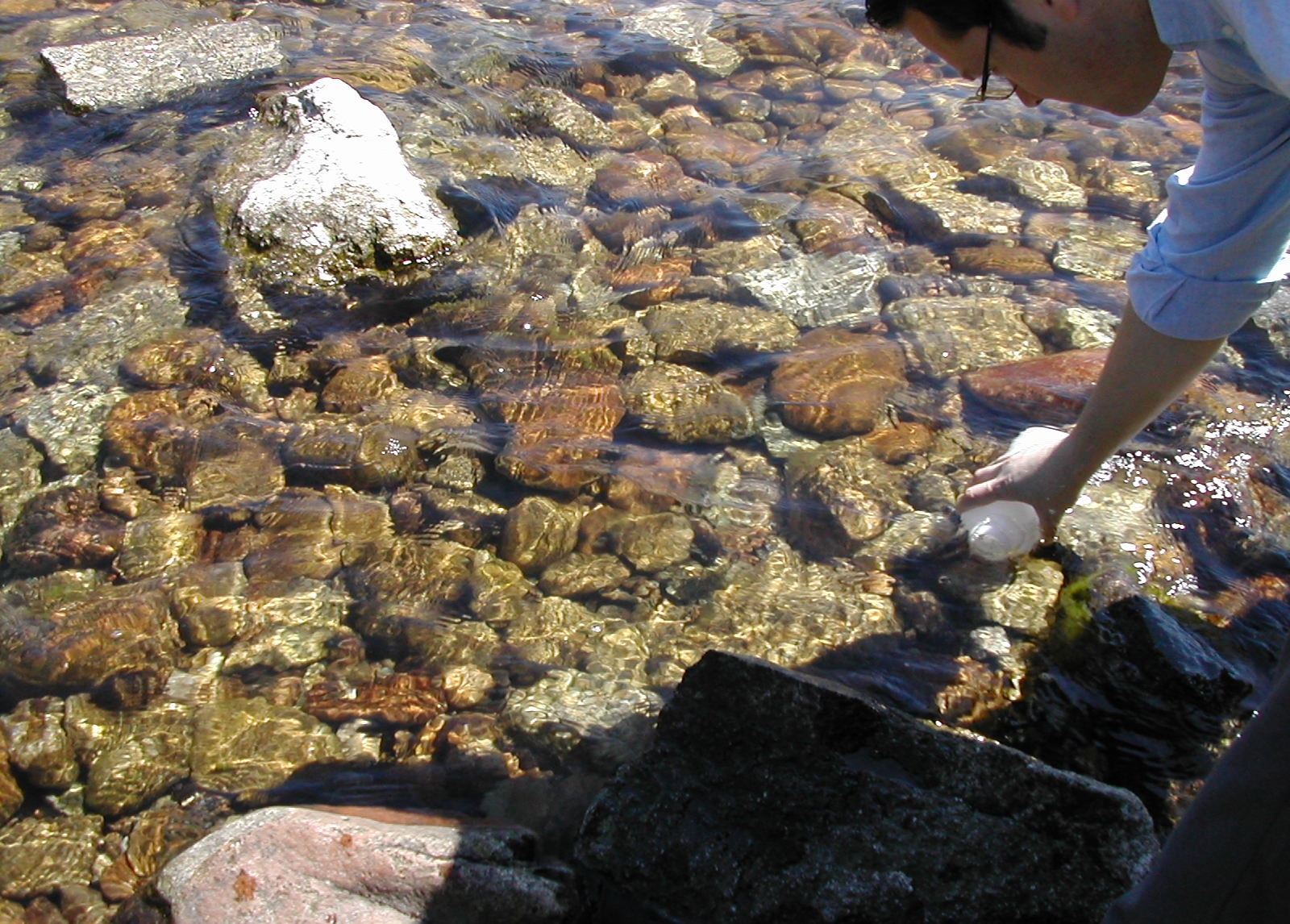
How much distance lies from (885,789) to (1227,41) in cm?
177

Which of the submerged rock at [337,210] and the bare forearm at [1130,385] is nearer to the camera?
the bare forearm at [1130,385]

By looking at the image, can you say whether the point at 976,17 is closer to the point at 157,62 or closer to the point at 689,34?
the point at 689,34

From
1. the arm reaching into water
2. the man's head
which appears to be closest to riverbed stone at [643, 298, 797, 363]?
the arm reaching into water

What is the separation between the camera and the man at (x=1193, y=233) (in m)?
1.39

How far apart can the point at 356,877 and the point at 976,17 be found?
93.3 inches

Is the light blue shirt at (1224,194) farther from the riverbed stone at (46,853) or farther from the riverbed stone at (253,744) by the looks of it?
the riverbed stone at (46,853)

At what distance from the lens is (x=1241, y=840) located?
1.41 meters

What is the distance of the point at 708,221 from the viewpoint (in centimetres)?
542

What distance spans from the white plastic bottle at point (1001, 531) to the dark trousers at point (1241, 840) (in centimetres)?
161

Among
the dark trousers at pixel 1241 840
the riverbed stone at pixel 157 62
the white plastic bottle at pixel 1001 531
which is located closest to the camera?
the dark trousers at pixel 1241 840

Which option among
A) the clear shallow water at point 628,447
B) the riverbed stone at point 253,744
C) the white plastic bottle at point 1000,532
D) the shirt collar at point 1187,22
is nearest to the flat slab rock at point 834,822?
the clear shallow water at point 628,447

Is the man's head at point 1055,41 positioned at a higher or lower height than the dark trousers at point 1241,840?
higher

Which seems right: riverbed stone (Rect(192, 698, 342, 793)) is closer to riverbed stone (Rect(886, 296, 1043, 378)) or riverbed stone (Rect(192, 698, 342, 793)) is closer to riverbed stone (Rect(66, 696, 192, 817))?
riverbed stone (Rect(66, 696, 192, 817))

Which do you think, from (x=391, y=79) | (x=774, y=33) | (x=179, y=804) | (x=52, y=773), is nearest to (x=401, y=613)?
(x=179, y=804)
